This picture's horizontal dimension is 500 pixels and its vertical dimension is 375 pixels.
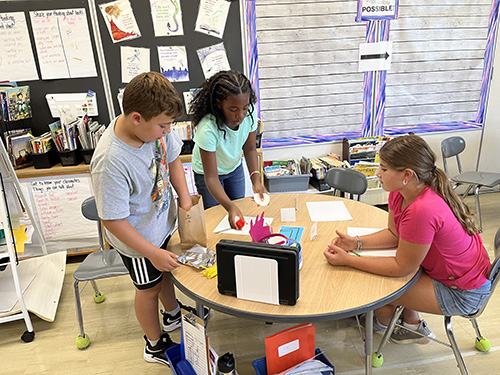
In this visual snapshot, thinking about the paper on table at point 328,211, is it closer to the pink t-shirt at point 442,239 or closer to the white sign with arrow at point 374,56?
the pink t-shirt at point 442,239

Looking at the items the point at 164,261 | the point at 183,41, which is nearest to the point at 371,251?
the point at 164,261

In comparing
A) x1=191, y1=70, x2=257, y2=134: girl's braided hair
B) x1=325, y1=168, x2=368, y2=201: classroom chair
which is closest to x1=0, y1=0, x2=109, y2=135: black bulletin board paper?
x1=191, y1=70, x2=257, y2=134: girl's braided hair

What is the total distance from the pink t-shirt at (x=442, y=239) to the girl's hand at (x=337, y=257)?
0.22 m

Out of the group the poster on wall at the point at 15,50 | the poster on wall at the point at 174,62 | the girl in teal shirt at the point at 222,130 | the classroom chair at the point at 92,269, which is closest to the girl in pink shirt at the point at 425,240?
the girl in teal shirt at the point at 222,130

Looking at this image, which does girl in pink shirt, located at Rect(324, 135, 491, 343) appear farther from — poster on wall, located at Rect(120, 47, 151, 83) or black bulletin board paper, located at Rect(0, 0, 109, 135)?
black bulletin board paper, located at Rect(0, 0, 109, 135)

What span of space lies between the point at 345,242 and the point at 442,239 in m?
0.36

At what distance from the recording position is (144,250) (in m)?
1.42

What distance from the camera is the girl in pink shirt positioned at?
4.42 feet

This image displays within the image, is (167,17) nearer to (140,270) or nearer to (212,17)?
(212,17)

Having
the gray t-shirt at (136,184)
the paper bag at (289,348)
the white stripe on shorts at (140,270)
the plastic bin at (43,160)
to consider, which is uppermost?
the gray t-shirt at (136,184)

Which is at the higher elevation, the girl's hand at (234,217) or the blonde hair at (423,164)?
the blonde hair at (423,164)

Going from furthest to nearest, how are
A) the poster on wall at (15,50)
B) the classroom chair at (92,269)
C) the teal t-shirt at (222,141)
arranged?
the poster on wall at (15,50) → the classroom chair at (92,269) → the teal t-shirt at (222,141)

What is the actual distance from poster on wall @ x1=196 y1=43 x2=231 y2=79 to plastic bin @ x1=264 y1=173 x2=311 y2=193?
99cm

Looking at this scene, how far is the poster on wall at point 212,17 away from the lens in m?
2.92
